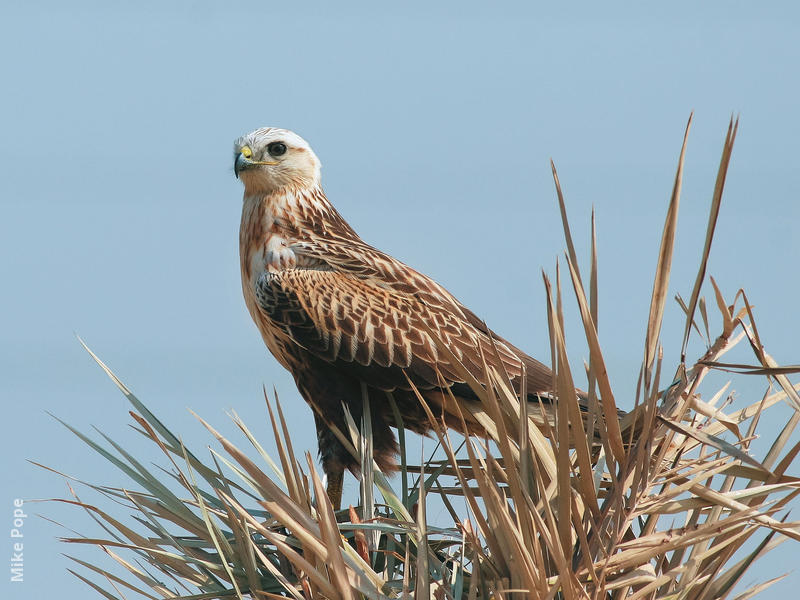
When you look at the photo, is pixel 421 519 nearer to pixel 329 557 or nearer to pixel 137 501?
pixel 329 557

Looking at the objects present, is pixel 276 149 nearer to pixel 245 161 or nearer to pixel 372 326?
pixel 245 161

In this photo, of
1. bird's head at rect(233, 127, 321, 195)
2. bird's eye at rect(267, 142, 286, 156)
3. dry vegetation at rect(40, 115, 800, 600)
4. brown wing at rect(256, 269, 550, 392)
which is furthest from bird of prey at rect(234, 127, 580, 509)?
dry vegetation at rect(40, 115, 800, 600)

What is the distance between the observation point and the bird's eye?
5.40m

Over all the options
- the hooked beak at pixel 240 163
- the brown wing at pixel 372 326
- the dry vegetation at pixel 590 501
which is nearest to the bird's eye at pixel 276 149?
the hooked beak at pixel 240 163

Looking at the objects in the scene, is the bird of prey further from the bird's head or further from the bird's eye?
the bird's eye

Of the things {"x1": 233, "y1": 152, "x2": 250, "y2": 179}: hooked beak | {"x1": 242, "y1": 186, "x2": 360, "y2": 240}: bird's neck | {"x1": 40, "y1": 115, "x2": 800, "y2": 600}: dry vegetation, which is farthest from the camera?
{"x1": 233, "y1": 152, "x2": 250, "y2": 179}: hooked beak

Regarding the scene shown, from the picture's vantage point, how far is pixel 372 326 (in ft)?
14.8

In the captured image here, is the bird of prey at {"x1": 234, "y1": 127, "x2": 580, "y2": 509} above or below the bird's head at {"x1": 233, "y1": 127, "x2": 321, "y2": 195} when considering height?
below

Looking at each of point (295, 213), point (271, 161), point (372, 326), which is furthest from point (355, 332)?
point (271, 161)

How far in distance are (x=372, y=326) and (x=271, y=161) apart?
136cm

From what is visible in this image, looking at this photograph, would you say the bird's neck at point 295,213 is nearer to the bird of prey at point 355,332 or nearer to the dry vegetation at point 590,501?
the bird of prey at point 355,332

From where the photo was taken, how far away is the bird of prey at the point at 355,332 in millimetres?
4371

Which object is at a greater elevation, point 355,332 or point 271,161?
point 271,161

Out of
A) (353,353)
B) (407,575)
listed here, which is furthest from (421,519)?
(353,353)
